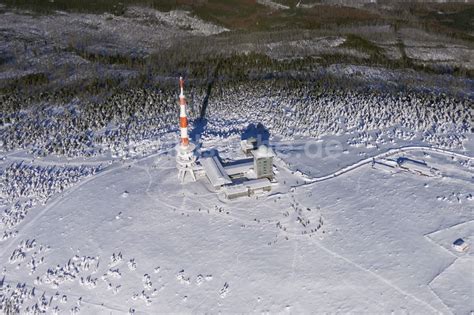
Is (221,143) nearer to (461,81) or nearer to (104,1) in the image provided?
(461,81)

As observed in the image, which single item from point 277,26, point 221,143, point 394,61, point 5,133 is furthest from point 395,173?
point 277,26

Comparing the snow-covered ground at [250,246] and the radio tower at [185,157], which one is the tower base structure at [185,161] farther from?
the snow-covered ground at [250,246]

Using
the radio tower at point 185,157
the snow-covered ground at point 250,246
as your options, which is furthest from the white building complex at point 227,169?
the snow-covered ground at point 250,246

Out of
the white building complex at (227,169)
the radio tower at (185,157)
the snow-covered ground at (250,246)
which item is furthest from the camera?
the radio tower at (185,157)

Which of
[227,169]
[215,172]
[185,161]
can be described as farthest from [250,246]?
[185,161]

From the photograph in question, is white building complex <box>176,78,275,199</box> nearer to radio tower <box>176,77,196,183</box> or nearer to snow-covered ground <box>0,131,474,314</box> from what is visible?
radio tower <box>176,77,196,183</box>

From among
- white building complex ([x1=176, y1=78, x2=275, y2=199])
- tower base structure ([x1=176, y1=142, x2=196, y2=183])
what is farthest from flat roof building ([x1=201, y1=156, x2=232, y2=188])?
tower base structure ([x1=176, y1=142, x2=196, y2=183])

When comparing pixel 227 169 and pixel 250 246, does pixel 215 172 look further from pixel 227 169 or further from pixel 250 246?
pixel 250 246

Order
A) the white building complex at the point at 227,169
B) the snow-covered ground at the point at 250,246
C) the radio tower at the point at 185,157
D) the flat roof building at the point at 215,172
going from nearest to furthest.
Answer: the snow-covered ground at the point at 250,246, the white building complex at the point at 227,169, the flat roof building at the point at 215,172, the radio tower at the point at 185,157

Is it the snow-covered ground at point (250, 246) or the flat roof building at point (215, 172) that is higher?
the flat roof building at point (215, 172)
